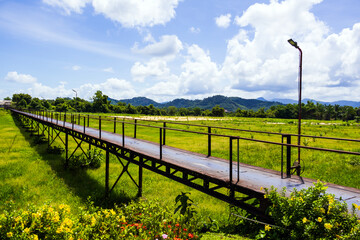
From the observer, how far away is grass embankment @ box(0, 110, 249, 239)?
10.2 metres

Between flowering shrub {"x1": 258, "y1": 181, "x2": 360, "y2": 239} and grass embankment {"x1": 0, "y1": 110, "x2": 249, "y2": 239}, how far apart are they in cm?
455

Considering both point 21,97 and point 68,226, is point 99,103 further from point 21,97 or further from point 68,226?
point 68,226

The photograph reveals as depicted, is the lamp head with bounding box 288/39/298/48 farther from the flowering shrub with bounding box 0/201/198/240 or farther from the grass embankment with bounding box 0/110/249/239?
the flowering shrub with bounding box 0/201/198/240

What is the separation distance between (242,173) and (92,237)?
3780 mm

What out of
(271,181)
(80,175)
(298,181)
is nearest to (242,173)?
(271,181)

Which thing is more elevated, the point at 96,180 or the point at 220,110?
the point at 220,110

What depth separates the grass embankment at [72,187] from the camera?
1022cm

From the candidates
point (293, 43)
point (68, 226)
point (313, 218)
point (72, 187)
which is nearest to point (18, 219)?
point (68, 226)

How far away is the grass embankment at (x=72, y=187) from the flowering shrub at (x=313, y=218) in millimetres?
4554

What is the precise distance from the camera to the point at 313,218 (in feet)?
11.3

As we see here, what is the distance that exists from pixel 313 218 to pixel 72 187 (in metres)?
11.9

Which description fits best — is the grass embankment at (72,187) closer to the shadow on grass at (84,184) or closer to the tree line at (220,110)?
the shadow on grass at (84,184)

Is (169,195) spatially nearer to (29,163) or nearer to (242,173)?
(242,173)

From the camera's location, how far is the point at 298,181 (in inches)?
222
